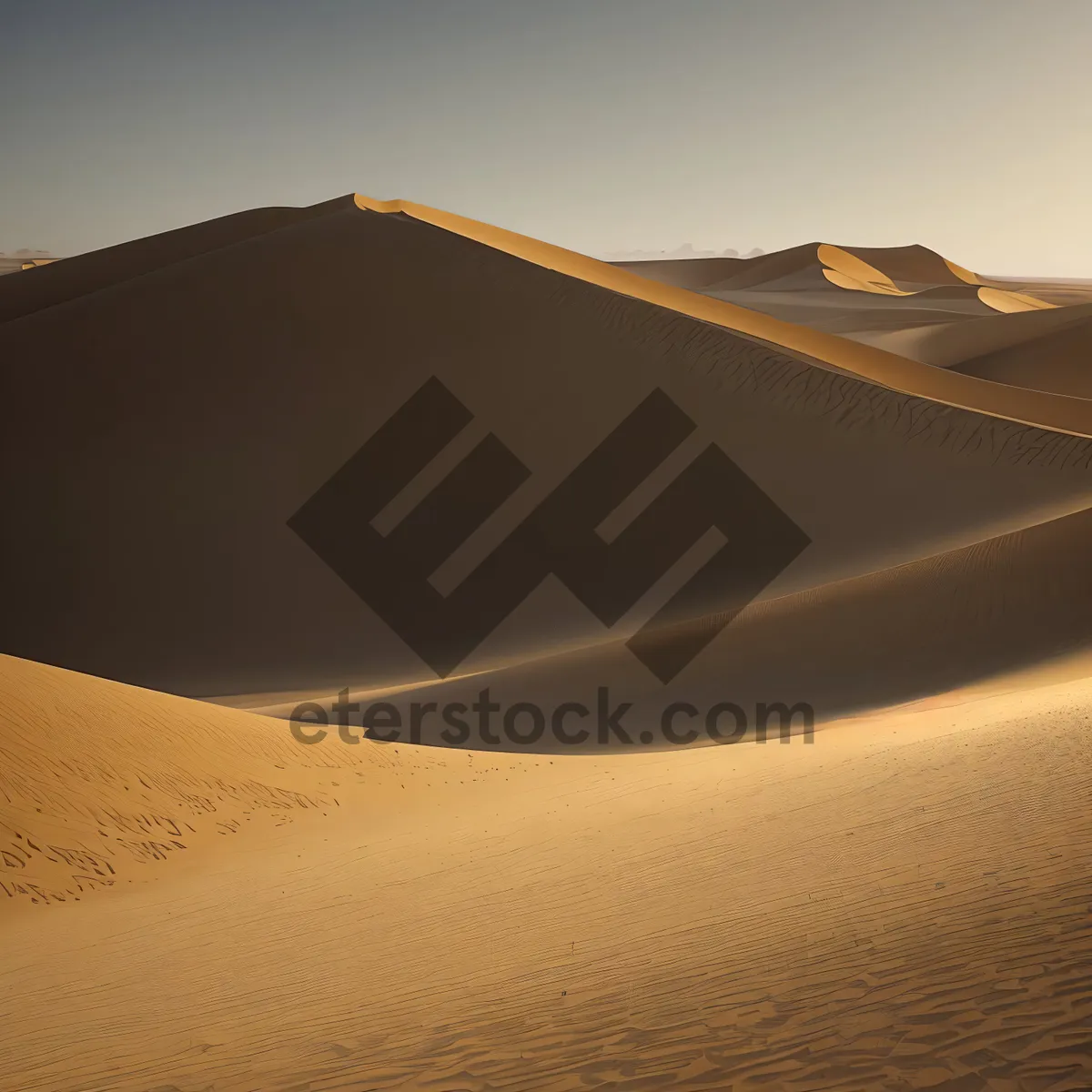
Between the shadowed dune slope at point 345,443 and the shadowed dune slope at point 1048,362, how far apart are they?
9953 millimetres

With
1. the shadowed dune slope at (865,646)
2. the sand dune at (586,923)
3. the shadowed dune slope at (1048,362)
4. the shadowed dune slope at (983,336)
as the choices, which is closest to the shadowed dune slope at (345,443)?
the shadowed dune slope at (865,646)

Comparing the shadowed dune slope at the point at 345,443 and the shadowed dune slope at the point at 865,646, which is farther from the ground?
the shadowed dune slope at the point at 345,443

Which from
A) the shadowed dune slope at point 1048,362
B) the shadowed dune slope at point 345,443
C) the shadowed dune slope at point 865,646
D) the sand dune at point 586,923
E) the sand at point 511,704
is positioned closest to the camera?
the sand dune at point 586,923

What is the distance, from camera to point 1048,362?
32.5 m

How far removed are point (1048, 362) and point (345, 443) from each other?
26.0 m

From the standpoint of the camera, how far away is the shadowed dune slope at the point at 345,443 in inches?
554

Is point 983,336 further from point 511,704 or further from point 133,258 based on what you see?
point 511,704

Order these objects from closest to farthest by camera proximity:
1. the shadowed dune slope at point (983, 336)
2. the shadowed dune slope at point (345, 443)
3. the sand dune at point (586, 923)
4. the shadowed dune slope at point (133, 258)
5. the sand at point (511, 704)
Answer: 1. the sand dune at point (586, 923)
2. the sand at point (511, 704)
3. the shadowed dune slope at point (345, 443)
4. the shadowed dune slope at point (133, 258)
5. the shadowed dune slope at point (983, 336)

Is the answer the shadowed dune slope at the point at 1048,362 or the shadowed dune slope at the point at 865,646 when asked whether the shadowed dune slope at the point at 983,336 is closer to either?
the shadowed dune slope at the point at 1048,362

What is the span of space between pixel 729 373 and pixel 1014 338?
2238cm

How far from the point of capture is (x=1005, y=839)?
4.70m

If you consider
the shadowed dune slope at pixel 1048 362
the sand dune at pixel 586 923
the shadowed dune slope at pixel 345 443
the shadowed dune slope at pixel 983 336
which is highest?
the shadowed dune slope at pixel 983 336

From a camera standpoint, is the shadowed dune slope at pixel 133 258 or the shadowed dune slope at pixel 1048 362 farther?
the shadowed dune slope at pixel 1048 362

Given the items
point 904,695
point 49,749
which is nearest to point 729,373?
point 904,695
